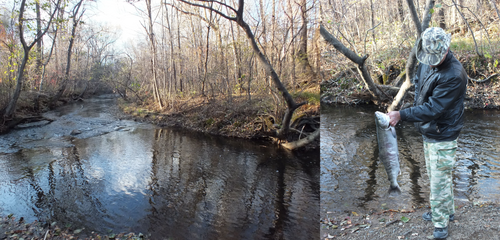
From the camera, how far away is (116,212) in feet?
17.9

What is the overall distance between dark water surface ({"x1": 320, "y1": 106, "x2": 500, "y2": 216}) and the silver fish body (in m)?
1.41

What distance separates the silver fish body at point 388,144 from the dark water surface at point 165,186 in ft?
5.66

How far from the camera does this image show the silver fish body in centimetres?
318

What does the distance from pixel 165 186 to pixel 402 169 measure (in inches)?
203

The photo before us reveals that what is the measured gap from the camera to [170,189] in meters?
6.46

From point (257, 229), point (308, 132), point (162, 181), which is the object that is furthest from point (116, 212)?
point (308, 132)

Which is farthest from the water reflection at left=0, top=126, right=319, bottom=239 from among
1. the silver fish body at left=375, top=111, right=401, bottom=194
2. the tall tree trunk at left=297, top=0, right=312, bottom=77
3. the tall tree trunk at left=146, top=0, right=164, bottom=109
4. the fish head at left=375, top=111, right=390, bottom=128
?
the tall tree trunk at left=146, top=0, right=164, bottom=109

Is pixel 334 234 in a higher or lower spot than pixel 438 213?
lower

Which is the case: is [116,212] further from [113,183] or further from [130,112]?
[130,112]

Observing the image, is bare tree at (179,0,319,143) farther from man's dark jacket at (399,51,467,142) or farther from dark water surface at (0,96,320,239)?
man's dark jacket at (399,51,467,142)

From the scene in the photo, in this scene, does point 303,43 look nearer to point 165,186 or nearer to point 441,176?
point 165,186

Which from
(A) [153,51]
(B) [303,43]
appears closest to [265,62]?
(B) [303,43]

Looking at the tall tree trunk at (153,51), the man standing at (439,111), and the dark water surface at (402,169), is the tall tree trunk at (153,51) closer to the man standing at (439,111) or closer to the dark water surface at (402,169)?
the dark water surface at (402,169)

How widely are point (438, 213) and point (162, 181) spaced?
5.49m
